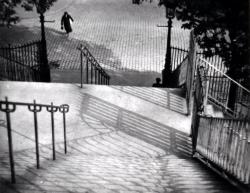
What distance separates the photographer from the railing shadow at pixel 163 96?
27.4 ft

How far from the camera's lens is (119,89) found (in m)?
8.95

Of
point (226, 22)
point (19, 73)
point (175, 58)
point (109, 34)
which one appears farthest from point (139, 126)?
point (109, 34)

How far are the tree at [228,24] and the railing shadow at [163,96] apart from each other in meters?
1.29

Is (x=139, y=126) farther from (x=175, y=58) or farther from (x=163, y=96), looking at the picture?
(x=175, y=58)

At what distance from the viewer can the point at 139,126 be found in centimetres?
750

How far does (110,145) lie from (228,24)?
3.79 meters

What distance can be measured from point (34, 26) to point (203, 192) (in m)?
17.8

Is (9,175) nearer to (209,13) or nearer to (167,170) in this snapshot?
(167,170)

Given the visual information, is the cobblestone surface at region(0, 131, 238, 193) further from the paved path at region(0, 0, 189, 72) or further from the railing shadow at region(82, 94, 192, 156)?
the paved path at region(0, 0, 189, 72)

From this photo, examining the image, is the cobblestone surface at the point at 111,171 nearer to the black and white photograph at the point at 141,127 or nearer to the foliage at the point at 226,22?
the black and white photograph at the point at 141,127

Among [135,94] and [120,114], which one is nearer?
[120,114]

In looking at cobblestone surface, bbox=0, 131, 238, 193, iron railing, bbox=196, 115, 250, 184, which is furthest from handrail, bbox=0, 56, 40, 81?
iron railing, bbox=196, 115, 250, 184

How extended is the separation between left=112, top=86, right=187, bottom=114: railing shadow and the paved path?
22.6 feet

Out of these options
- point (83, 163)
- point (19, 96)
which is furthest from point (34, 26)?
point (83, 163)
